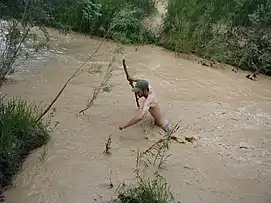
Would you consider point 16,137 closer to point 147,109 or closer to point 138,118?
point 138,118

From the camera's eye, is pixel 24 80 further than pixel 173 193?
Yes

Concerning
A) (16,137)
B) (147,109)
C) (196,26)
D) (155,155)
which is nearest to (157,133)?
(147,109)

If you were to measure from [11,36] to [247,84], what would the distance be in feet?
14.4

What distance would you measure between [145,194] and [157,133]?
201cm

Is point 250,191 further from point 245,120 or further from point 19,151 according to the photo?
point 19,151

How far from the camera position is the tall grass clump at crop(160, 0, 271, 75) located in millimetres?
9992

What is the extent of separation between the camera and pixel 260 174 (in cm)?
621

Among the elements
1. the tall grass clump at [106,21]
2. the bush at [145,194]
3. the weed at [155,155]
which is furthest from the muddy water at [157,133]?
the tall grass clump at [106,21]

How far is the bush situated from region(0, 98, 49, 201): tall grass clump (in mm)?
1292

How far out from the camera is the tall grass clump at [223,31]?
32.8 feet

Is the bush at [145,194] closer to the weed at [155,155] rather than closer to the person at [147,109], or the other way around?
the weed at [155,155]

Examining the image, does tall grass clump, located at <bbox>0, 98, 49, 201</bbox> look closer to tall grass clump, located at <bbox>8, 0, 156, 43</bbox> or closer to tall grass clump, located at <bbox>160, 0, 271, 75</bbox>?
tall grass clump, located at <bbox>8, 0, 156, 43</bbox>

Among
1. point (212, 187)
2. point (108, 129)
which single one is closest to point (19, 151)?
point (108, 129)

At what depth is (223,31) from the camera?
10.5 m
